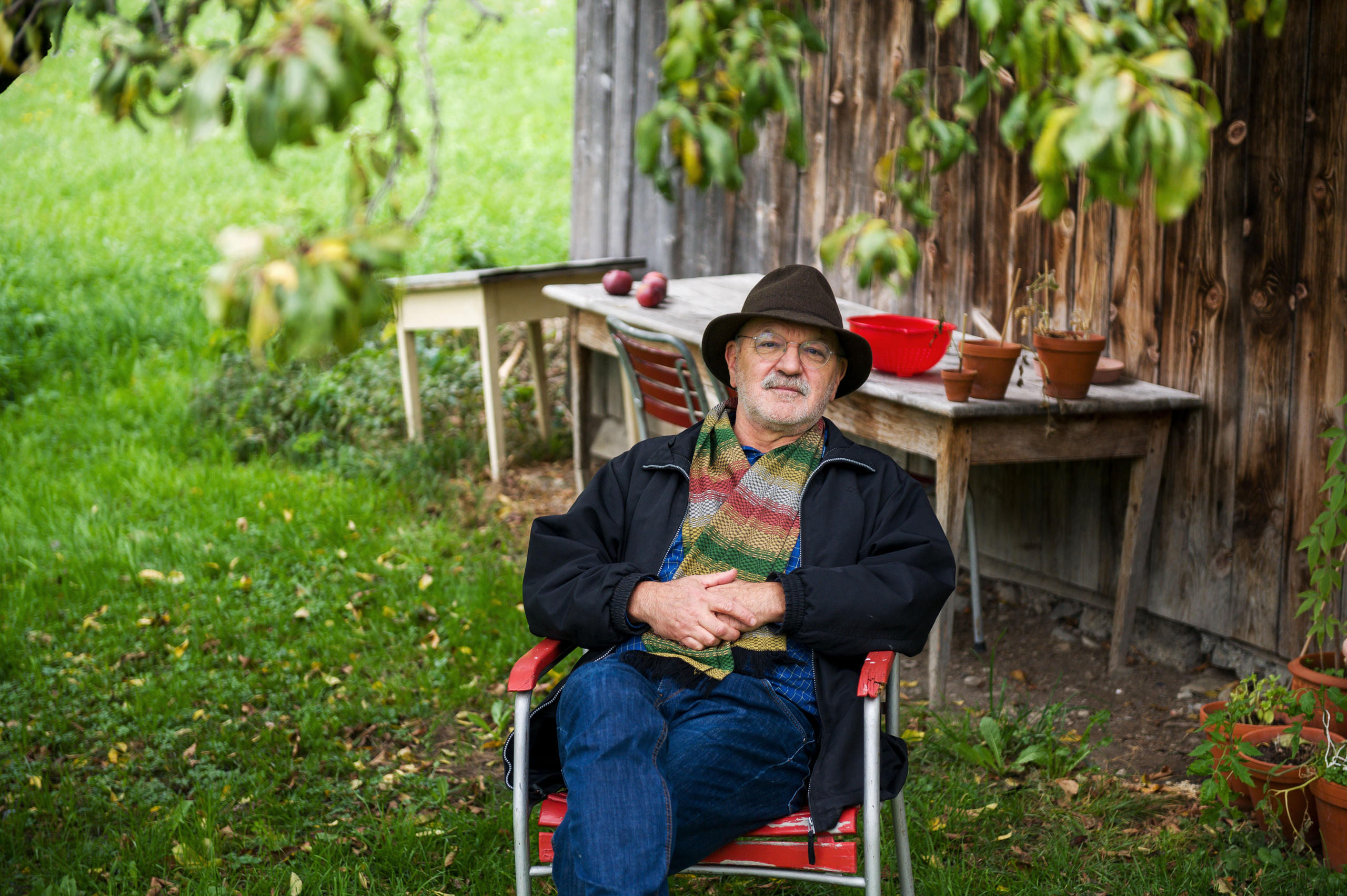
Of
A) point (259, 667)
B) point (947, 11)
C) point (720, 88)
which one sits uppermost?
point (947, 11)

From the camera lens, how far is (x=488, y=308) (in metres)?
5.64

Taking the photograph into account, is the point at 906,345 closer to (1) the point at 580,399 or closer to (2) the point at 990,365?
(2) the point at 990,365

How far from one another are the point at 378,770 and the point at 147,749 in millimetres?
676

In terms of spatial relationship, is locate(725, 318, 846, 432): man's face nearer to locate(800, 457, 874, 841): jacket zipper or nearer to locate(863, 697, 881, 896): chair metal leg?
locate(800, 457, 874, 841): jacket zipper

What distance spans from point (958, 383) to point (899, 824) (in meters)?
1.33

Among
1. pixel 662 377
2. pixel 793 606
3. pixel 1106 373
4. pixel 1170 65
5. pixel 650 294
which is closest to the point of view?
pixel 1170 65

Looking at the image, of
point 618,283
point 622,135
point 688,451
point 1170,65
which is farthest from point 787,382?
point 622,135

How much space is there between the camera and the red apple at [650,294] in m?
4.87

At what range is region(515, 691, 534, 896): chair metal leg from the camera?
2.22 meters

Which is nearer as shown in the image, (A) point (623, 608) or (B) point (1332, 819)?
(A) point (623, 608)

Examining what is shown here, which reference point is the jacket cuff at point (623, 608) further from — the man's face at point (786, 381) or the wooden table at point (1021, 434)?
the wooden table at point (1021, 434)

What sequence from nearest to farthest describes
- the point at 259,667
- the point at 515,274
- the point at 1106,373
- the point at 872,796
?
the point at 872,796, the point at 1106,373, the point at 259,667, the point at 515,274

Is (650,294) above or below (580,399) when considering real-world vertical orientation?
above

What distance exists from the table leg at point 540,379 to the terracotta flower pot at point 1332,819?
13.8 feet
